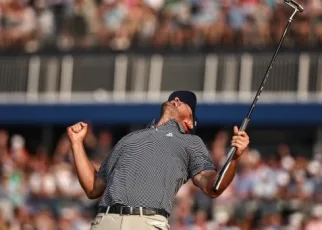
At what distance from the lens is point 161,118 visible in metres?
10.6

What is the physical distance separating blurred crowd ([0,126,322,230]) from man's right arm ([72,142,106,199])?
28.9ft

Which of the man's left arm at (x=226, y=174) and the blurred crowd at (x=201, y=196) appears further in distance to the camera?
the blurred crowd at (x=201, y=196)

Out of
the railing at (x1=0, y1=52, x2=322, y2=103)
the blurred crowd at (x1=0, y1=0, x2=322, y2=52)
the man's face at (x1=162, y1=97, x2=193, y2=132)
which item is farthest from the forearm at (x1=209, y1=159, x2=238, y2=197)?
the railing at (x1=0, y1=52, x2=322, y2=103)

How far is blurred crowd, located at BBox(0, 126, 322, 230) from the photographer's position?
2014cm

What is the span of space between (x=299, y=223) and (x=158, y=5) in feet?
23.8

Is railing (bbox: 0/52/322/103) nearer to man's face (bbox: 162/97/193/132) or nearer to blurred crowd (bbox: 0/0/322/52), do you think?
blurred crowd (bbox: 0/0/322/52)

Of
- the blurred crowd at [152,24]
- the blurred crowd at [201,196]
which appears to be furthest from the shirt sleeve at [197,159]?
the blurred crowd at [152,24]

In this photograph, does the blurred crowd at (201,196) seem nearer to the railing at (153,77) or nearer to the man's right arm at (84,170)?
the railing at (153,77)

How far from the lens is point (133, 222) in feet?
32.8

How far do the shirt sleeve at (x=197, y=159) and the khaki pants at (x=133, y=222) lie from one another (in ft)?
1.44

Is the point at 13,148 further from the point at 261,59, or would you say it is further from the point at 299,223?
the point at 299,223

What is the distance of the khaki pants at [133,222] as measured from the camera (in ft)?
32.8

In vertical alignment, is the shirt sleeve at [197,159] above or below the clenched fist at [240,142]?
below

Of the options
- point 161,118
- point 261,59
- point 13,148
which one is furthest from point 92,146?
point 161,118
